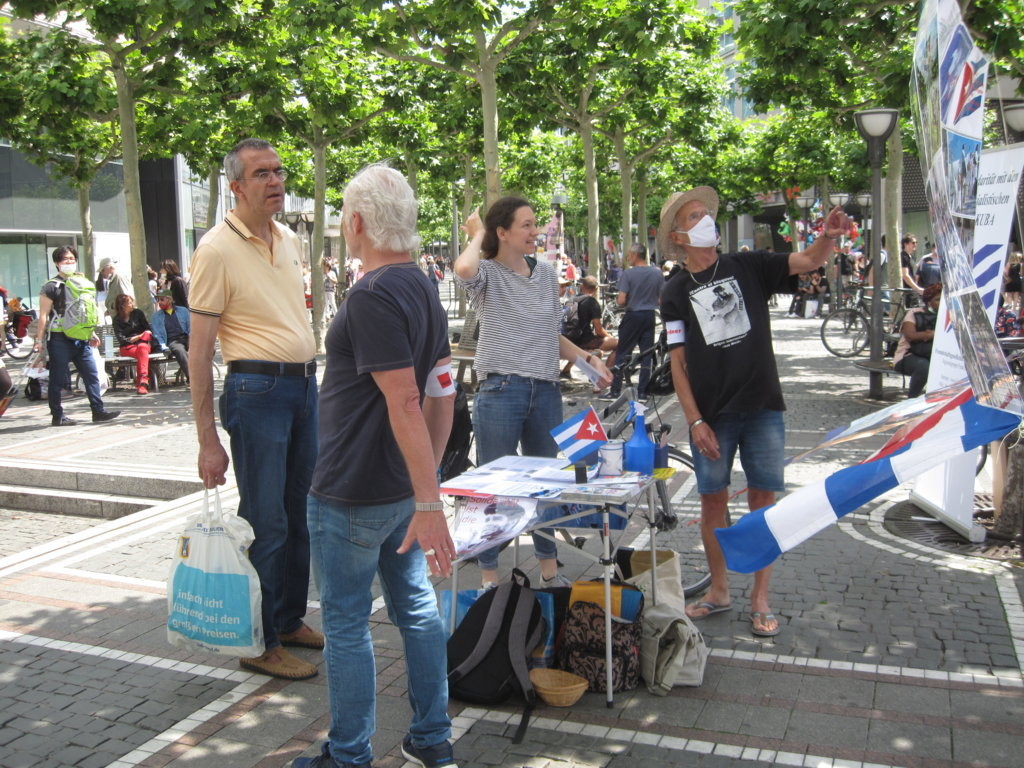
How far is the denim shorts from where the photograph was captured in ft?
14.6

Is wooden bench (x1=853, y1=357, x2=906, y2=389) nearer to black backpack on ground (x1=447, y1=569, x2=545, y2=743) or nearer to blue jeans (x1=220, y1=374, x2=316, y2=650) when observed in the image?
black backpack on ground (x1=447, y1=569, x2=545, y2=743)

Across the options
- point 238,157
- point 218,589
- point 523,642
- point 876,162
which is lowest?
point 523,642

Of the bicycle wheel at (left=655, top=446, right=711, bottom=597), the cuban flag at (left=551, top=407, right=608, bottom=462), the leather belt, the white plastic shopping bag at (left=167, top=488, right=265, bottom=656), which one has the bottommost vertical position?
the bicycle wheel at (left=655, top=446, right=711, bottom=597)

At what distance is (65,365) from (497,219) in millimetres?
8040

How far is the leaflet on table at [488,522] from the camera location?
12.3 ft

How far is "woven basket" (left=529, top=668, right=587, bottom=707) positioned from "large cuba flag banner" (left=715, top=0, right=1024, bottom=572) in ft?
2.92

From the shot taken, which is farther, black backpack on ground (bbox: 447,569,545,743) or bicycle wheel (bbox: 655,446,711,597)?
bicycle wheel (bbox: 655,446,711,597)

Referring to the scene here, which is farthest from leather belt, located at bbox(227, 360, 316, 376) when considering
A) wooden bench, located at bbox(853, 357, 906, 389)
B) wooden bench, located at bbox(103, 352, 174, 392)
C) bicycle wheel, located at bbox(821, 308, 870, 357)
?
bicycle wheel, located at bbox(821, 308, 870, 357)

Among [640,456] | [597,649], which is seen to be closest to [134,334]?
[640,456]

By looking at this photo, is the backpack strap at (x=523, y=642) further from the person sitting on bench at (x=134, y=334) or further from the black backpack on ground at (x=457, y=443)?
the person sitting on bench at (x=134, y=334)

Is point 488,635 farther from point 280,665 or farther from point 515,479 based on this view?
point 280,665

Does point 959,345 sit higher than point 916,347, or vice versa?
point 959,345

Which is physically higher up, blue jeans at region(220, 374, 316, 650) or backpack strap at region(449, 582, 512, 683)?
blue jeans at region(220, 374, 316, 650)

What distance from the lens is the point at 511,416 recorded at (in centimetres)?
481
